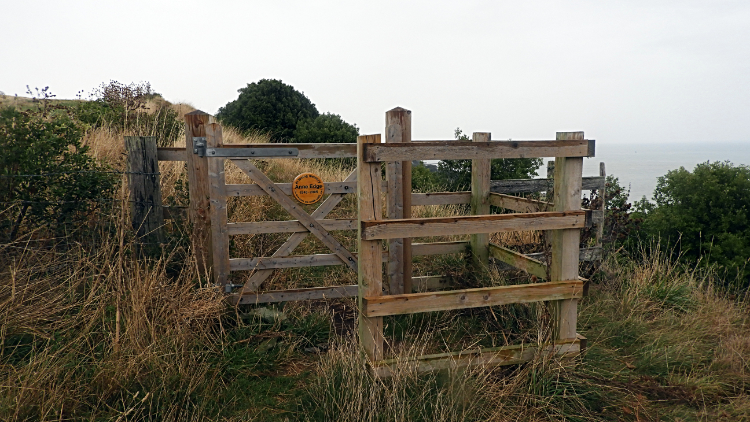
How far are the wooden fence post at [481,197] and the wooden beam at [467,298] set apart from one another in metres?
1.67

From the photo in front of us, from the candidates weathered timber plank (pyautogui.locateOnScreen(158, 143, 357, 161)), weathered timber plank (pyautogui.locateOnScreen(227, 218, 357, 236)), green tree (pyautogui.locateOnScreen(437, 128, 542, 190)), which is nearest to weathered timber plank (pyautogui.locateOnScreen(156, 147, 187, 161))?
weathered timber plank (pyautogui.locateOnScreen(158, 143, 357, 161))

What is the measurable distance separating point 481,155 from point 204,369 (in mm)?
2661

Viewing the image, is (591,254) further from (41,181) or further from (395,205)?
(41,181)

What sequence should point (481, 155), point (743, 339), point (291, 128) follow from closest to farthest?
1. point (481, 155)
2. point (743, 339)
3. point (291, 128)

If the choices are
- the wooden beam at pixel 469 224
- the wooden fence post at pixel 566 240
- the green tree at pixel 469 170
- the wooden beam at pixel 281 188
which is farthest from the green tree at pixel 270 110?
the wooden beam at pixel 469 224

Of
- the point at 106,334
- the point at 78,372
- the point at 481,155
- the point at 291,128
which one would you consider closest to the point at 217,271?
the point at 106,334

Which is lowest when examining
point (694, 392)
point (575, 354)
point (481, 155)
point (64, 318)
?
point (694, 392)

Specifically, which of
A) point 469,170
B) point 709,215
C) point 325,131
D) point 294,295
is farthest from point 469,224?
point 325,131

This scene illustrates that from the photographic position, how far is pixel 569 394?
4273 mm

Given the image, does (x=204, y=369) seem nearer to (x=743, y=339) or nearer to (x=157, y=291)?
(x=157, y=291)

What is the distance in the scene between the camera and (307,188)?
19.2ft

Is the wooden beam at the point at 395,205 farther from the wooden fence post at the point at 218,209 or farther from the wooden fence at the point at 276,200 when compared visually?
the wooden fence post at the point at 218,209

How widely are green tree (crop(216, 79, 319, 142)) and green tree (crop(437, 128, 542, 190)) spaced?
5.88 metres

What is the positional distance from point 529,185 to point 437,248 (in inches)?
79.5
